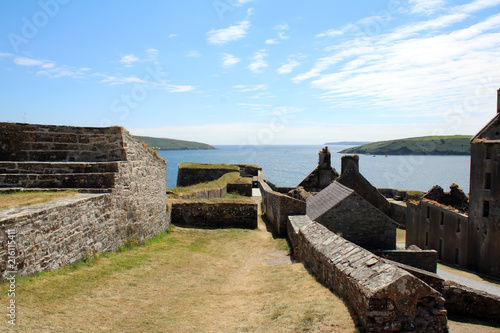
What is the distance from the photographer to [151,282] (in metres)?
6.82

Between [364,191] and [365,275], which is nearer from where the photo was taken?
[365,275]

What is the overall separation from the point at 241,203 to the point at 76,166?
23.6ft

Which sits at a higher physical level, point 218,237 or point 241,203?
point 241,203

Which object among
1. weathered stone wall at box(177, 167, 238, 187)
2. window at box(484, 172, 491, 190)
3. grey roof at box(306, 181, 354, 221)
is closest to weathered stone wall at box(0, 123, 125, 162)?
grey roof at box(306, 181, 354, 221)

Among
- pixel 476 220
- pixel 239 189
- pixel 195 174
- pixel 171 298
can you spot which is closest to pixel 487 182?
pixel 476 220

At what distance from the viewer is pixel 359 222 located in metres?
12.3

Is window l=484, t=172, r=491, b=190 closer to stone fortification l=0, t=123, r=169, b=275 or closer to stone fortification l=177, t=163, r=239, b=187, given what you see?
stone fortification l=177, t=163, r=239, b=187

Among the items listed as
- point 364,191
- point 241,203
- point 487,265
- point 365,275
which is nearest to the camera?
point 365,275

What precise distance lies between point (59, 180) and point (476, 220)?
28413 millimetres

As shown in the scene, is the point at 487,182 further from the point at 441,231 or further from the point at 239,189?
the point at 239,189

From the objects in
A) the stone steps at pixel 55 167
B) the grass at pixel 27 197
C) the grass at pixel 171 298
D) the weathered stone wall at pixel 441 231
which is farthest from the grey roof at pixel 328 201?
the weathered stone wall at pixel 441 231

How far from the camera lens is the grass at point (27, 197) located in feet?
20.7

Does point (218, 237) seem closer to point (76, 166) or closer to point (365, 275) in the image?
point (76, 166)

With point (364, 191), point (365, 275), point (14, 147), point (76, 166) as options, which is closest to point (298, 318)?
point (365, 275)
